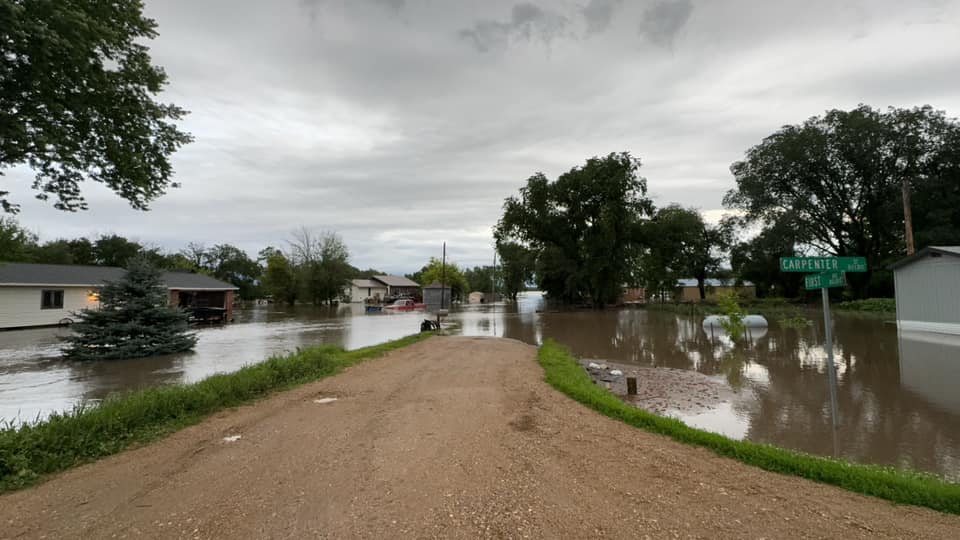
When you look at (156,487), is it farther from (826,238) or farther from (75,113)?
(826,238)

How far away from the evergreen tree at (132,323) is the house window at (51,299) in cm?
1386

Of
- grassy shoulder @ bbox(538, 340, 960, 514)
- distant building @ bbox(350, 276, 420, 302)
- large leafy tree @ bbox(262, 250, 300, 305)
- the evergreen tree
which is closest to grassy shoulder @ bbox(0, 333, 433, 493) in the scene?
grassy shoulder @ bbox(538, 340, 960, 514)

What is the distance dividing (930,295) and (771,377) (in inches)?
434

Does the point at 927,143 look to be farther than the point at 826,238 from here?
No

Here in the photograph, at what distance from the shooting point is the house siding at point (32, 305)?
2081 centimetres

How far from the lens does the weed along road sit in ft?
9.72

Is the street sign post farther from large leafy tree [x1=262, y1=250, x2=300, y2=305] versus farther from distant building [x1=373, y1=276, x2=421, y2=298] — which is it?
distant building [x1=373, y1=276, x2=421, y2=298]

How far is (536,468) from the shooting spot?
13.2 feet

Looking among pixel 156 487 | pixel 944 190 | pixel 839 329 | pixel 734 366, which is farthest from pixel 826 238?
pixel 156 487

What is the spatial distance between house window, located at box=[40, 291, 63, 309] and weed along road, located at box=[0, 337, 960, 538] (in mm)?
25415

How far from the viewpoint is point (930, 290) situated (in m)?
15.3

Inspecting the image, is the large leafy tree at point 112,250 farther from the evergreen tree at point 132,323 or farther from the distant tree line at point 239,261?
the evergreen tree at point 132,323

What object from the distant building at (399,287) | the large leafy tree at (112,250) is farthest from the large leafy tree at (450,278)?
the large leafy tree at (112,250)

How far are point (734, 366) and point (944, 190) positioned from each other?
33348 millimetres
